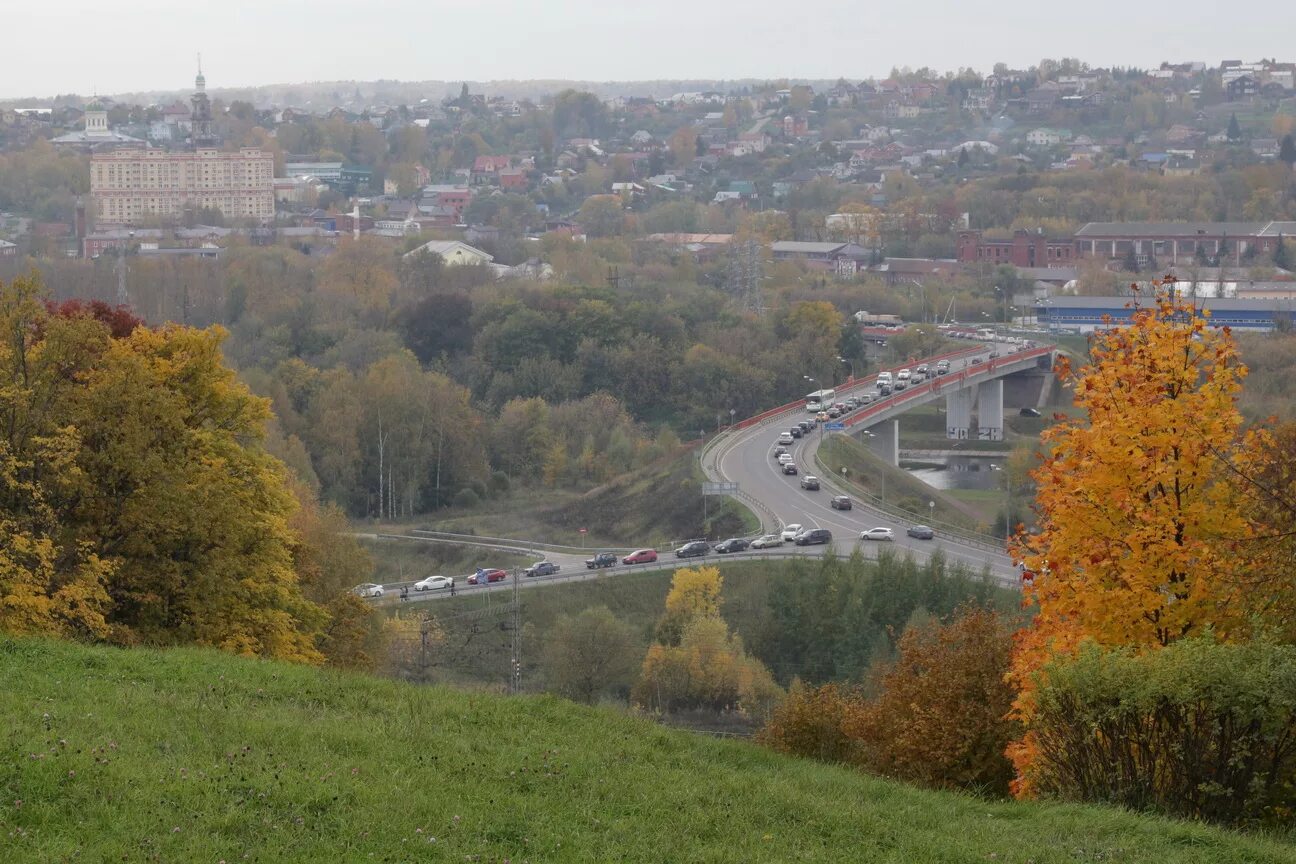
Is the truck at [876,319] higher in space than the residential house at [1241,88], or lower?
lower

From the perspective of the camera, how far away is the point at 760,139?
13100 cm

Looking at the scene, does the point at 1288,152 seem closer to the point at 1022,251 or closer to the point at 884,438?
the point at 1022,251

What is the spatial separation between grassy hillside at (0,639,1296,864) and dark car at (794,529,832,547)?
2049 centimetres

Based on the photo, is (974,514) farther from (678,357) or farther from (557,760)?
(557,760)

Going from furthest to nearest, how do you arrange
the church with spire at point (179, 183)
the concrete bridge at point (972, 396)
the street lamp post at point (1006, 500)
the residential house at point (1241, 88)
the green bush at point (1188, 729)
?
the residential house at point (1241, 88) < the church with spire at point (179, 183) < the concrete bridge at point (972, 396) < the street lamp post at point (1006, 500) < the green bush at point (1188, 729)

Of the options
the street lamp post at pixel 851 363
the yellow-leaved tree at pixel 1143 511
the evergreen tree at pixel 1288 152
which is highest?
the evergreen tree at pixel 1288 152

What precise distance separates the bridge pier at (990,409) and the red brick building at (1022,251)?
1072 inches

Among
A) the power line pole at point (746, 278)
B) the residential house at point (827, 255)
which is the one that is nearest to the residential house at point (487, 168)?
the residential house at point (827, 255)

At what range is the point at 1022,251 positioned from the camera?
7406 cm

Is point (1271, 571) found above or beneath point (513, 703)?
above

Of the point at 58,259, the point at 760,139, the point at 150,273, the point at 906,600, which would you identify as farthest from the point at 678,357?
the point at 760,139

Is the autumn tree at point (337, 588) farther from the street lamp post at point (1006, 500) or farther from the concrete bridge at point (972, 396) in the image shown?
the concrete bridge at point (972, 396)

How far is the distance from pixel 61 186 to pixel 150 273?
41751mm

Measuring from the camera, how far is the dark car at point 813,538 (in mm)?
29188
